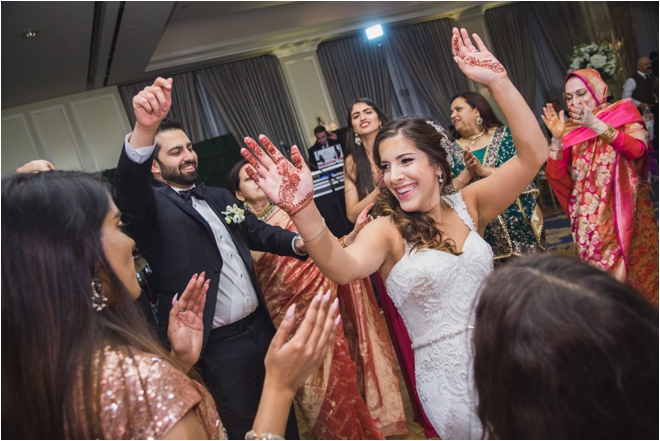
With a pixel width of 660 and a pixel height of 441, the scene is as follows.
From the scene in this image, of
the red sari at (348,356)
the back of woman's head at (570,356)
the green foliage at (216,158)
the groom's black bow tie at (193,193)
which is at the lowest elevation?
the red sari at (348,356)

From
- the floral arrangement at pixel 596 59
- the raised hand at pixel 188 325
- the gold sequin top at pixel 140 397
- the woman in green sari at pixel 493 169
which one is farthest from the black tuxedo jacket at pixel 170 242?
the floral arrangement at pixel 596 59

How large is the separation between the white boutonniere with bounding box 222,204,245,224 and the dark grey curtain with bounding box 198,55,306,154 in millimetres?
5807

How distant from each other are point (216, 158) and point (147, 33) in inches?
90.6

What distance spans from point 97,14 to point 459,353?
4150 millimetres

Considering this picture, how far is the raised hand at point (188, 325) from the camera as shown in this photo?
1402mm

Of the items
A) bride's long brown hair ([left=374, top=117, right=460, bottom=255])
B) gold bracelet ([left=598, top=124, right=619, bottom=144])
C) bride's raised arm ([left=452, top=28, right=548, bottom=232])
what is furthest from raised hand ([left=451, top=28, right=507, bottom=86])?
gold bracelet ([left=598, top=124, right=619, bottom=144])

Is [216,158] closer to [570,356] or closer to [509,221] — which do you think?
[509,221]

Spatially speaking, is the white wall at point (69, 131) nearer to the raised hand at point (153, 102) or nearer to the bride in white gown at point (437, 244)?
the raised hand at point (153, 102)

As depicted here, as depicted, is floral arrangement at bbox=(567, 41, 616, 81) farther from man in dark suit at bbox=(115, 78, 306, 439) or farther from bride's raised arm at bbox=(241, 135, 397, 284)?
bride's raised arm at bbox=(241, 135, 397, 284)

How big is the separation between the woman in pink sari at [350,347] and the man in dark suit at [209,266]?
1.56 ft

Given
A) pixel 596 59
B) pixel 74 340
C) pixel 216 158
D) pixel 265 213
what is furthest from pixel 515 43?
pixel 74 340

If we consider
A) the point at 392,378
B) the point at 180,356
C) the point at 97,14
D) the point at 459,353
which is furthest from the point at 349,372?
the point at 97,14

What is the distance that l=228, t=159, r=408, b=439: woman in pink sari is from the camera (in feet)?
8.67

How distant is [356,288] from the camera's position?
113 inches
